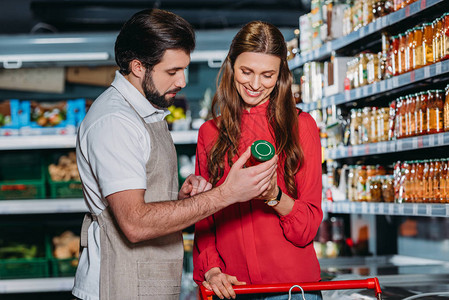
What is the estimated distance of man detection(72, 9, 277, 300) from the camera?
64.9 inches

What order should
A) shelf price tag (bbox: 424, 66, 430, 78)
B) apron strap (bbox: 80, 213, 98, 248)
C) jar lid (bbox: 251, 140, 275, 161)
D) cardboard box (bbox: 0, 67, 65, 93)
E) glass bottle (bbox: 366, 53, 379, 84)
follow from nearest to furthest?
jar lid (bbox: 251, 140, 275, 161), apron strap (bbox: 80, 213, 98, 248), shelf price tag (bbox: 424, 66, 430, 78), glass bottle (bbox: 366, 53, 379, 84), cardboard box (bbox: 0, 67, 65, 93)

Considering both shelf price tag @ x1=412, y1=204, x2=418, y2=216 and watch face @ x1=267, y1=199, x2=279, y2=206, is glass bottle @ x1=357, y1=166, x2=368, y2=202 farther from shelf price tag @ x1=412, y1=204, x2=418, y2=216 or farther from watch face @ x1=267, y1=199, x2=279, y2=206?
watch face @ x1=267, y1=199, x2=279, y2=206

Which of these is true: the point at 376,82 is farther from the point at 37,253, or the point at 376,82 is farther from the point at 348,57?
the point at 37,253

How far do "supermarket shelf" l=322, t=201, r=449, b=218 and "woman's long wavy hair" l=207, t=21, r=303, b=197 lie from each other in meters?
0.93

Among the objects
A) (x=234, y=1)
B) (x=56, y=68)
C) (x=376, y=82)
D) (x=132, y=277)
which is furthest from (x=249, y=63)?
(x=234, y=1)

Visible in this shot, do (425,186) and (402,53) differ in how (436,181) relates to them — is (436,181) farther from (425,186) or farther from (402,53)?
(402,53)

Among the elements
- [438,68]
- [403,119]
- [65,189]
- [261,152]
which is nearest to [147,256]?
[261,152]

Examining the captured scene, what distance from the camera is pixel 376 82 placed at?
125 inches

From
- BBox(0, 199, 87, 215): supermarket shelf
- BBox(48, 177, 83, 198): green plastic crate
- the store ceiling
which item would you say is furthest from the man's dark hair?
the store ceiling

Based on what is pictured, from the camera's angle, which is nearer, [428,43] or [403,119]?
[428,43]

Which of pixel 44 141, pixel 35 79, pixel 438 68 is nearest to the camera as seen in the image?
pixel 438 68

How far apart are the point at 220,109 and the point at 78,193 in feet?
10.1

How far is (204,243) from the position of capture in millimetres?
1995

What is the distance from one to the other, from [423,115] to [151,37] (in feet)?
5.34
